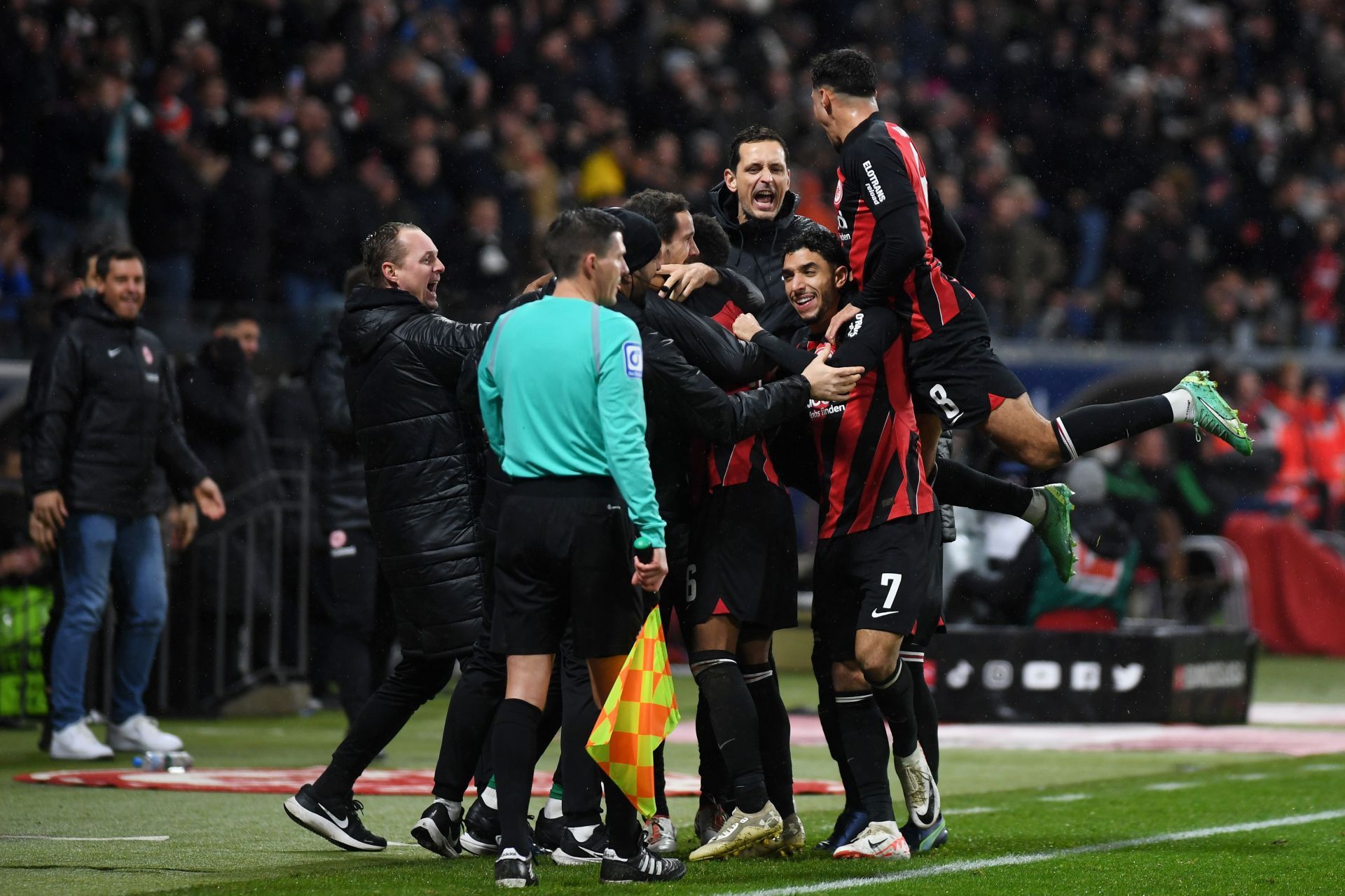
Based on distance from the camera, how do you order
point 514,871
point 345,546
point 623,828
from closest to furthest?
point 514,871 → point 623,828 → point 345,546

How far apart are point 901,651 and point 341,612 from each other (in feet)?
11.8

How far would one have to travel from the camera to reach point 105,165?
13.7 m

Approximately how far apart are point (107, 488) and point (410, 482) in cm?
320

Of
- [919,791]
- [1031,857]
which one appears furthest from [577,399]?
[1031,857]

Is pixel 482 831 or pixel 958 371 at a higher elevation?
pixel 958 371

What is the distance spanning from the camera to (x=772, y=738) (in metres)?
6.72

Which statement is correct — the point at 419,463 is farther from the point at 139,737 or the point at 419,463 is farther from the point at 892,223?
the point at 139,737

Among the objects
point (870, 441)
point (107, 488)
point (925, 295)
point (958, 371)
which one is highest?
point (925, 295)

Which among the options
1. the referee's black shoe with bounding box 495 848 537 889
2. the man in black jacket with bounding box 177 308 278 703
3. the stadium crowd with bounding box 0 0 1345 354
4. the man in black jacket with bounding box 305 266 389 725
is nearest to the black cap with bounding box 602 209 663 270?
the referee's black shoe with bounding box 495 848 537 889

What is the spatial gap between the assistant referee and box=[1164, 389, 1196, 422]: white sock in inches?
89.7

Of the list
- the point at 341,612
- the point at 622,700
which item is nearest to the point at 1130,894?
the point at 622,700

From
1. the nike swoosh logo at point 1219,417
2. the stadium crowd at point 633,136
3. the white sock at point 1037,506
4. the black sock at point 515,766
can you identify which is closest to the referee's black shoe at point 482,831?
the black sock at point 515,766

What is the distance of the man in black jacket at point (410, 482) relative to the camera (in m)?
6.72

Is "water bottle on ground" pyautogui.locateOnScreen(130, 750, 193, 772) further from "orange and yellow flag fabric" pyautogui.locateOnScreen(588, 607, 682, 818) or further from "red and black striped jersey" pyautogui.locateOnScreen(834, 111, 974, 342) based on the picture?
"red and black striped jersey" pyautogui.locateOnScreen(834, 111, 974, 342)
